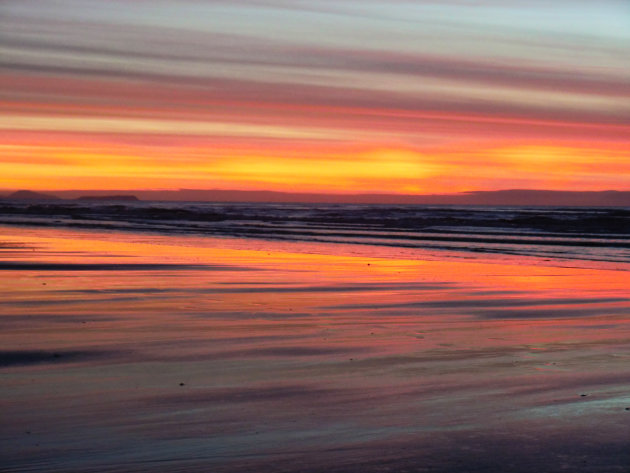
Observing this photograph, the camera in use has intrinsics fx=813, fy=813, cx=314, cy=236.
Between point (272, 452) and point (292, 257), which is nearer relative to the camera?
point (272, 452)

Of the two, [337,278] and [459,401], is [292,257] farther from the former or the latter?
[459,401]

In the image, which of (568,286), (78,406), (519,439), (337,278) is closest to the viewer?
(519,439)

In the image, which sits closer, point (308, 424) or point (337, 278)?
point (308, 424)

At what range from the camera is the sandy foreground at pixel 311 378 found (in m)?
4.52

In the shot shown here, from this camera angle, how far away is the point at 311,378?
6.30 m

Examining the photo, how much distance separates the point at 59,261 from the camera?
18.1m

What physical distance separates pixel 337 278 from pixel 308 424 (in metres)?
9.88

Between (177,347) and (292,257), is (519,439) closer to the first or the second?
(177,347)

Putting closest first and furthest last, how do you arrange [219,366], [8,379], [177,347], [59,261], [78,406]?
[78,406], [8,379], [219,366], [177,347], [59,261]

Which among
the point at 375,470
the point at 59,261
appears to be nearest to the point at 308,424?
the point at 375,470

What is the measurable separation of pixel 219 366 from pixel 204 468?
2.45 metres

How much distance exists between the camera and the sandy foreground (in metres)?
4.52

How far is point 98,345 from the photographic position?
7.56 meters

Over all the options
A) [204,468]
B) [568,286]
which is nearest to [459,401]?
[204,468]
